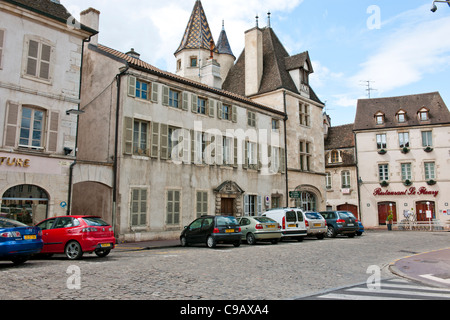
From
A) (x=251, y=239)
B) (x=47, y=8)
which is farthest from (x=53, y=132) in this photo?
(x=251, y=239)

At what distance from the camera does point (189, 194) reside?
22453mm

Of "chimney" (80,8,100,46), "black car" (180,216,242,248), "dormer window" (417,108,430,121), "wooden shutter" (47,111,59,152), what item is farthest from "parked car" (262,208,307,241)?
"dormer window" (417,108,430,121)

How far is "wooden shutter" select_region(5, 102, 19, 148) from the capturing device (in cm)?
1549

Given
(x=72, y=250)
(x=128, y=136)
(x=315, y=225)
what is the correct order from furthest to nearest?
1. (x=315, y=225)
2. (x=128, y=136)
3. (x=72, y=250)

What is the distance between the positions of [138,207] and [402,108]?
116 feet

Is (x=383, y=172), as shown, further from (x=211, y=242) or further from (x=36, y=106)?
(x=36, y=106)

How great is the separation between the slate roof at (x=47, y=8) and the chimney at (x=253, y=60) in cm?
1694

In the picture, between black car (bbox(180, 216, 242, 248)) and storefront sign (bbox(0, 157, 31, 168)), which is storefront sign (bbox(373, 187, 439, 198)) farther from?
storefront sign (bbox(0, 157, 31, 168))

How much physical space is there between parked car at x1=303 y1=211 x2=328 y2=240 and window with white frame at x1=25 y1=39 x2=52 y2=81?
1417cm

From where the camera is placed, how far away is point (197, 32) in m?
39.9

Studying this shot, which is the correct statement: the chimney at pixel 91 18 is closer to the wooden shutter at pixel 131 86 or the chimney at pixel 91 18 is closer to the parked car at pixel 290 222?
the wooden shutter at pixel 131 86

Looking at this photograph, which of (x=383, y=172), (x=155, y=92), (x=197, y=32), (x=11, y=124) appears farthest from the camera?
(x=383, y=172)
